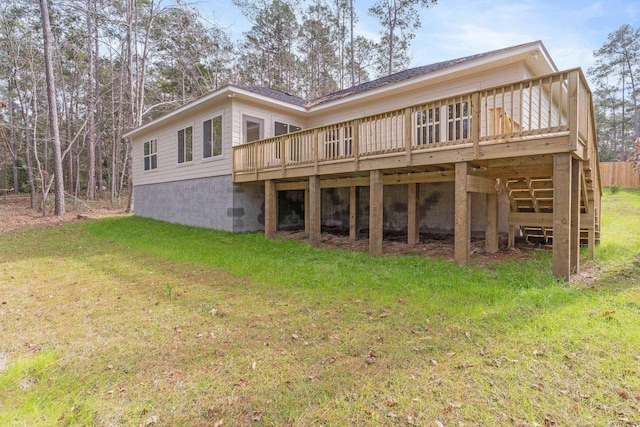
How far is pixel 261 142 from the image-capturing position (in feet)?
30.7

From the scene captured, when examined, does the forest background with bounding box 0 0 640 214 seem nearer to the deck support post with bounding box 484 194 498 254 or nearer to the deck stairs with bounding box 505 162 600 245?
the deck stairs with bounding box 505 162 600 245

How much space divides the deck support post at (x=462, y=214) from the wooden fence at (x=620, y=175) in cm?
1983

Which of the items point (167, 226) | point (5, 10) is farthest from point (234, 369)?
point (5, 10)

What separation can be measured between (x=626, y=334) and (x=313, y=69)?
25.5 m

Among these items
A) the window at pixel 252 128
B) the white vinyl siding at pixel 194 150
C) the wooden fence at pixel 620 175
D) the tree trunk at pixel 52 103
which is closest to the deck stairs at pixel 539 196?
the window at pixel 252 128

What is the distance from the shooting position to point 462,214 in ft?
18.2

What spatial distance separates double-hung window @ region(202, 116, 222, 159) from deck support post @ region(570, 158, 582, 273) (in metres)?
9.55

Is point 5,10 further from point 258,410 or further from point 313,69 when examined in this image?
point 258,410

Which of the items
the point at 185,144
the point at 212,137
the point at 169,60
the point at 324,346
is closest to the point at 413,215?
the point at 324,346

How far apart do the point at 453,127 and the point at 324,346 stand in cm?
420

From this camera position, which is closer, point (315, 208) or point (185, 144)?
point (315, 208)

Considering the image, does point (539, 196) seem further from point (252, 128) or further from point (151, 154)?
point (151, 154)

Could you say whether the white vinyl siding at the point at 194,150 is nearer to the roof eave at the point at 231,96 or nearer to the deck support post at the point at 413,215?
the roof eave at the point at 231,96

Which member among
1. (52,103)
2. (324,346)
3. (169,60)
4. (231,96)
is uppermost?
(169,60)
